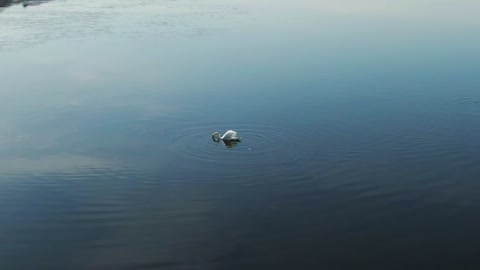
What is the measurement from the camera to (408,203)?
465 inches

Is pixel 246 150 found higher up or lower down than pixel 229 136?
lower down

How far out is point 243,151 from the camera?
558 inches

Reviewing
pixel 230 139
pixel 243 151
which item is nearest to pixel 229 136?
pixel 230 139

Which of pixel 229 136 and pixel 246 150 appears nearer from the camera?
pixel 246 150

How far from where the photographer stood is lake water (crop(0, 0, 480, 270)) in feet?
34.2

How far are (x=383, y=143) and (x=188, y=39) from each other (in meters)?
14.3

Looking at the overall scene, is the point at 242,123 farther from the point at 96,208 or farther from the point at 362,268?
the point at 362,268

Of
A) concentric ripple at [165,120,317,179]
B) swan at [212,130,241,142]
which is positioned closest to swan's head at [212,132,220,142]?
swan at [212,130,241,142]

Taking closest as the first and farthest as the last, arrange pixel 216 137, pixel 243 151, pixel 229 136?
pixel 243 151
pixel 229 136
pixel 216 137

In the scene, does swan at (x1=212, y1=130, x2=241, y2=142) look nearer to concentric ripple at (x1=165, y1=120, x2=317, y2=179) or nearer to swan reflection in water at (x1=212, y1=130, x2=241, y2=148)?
swan reflection in water at (x1=212, y1=130, x2=241, y2=148)

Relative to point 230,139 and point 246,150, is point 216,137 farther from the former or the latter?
point 246,150

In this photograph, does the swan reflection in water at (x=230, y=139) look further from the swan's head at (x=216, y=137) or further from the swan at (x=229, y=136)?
the swan's head at (x=216, y=137)

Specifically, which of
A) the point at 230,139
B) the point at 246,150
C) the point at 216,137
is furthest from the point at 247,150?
the point at 216,137

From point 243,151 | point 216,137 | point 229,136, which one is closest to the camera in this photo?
point 243,151
